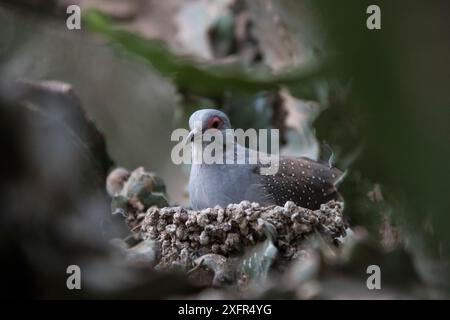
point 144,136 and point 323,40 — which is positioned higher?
point 144,136

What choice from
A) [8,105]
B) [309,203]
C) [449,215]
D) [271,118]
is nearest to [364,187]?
[449,215]

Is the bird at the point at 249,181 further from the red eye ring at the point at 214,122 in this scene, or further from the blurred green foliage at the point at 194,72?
the blurred green foliage at the point at 194,72

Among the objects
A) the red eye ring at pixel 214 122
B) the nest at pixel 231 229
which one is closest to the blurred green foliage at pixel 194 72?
the nest at pixel 231 229

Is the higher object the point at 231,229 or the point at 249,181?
the point at 249,181

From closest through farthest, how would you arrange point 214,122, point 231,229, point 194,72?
point 194,72 < point 231,229 < point 214,122

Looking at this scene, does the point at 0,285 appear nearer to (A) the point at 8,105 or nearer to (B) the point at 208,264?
(A) the point at 8,105

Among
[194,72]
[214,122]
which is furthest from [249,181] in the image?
[194,72]

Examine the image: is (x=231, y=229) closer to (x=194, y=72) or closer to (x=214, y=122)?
(x=214, y=122)
